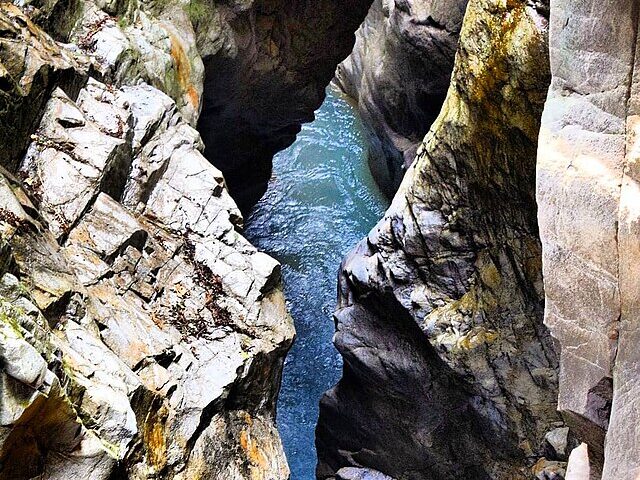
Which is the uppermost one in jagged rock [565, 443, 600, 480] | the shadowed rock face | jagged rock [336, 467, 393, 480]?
the shadowed rock face

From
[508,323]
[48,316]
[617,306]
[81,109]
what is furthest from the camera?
[508,323]

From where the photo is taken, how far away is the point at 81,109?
29.0 ft

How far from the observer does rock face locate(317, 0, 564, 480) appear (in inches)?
341

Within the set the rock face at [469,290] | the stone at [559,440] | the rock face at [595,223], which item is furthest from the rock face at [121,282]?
the rock face at [595,223]

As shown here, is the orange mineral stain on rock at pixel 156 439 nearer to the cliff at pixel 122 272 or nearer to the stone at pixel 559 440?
the cliff at pixel 122 272

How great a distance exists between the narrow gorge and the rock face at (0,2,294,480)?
28 millimetres

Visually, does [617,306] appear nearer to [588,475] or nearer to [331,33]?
[588,475]

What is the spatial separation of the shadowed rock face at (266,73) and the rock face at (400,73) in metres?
1.60

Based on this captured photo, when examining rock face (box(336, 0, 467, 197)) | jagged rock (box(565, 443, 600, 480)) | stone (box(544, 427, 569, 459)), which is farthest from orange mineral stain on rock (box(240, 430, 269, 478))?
rock face (box(336, 0, 467, 197))

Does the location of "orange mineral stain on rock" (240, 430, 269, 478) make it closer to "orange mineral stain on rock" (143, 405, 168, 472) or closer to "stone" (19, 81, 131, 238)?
"orange mineral stain on rock" (143, 405, 168, 472)

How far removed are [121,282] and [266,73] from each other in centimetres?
831

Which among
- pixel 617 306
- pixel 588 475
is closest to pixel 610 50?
pixel 617 306

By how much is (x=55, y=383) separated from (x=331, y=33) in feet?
39.3

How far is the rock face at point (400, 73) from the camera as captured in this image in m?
15.9
